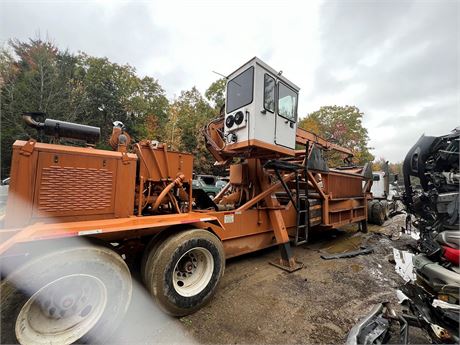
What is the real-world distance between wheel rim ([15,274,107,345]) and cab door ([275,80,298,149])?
3495 millimetres

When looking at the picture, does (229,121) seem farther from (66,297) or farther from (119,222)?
(66,297)

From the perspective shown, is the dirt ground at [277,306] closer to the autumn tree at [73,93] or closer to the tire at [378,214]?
the tire at [378,214]

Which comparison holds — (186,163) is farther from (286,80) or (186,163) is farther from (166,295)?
(286,80)

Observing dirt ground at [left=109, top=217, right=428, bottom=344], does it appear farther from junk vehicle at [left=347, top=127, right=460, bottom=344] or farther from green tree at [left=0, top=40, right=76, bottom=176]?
green tree at [left=0, top=40, right=76, bottom=176]

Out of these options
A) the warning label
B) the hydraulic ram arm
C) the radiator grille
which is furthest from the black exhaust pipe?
the hydraulic ram arm

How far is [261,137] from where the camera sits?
12.9ft

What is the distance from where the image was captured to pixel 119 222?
258 centimetres

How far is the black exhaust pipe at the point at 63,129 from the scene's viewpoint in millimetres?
2678

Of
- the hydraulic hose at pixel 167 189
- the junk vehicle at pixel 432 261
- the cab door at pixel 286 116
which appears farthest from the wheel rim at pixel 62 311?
the cab door at pixel 286 116

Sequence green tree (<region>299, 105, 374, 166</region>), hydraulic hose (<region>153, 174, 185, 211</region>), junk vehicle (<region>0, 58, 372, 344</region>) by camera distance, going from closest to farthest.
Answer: junk vehicle (<region>0, 58, 372, 344</region>)
hydraulic hose (<region>153, 174, 185, 211</region>)
green tree (<region>299, 105, 374, 166</region>)

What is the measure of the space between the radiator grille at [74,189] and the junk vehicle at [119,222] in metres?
0.01

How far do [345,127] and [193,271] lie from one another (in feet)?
105

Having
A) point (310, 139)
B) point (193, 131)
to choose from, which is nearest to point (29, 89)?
point (193, 131)

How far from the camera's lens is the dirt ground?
2508 mm
